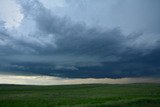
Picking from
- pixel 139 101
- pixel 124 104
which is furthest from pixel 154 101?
pixel 124 104

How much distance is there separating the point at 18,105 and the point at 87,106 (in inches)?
→ 522

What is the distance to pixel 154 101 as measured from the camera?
48312 millimetres

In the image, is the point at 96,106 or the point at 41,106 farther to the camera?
the point at 41,106

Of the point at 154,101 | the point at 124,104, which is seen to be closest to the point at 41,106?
the point at 124,104

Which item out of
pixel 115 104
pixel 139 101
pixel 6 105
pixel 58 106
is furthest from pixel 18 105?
pixel 139 101

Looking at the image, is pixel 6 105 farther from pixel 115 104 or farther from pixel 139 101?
pixel 139 101

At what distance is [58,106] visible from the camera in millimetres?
44625

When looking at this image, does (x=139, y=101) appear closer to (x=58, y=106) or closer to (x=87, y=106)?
(x=87, y=106)

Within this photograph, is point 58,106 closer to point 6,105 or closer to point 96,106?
point 96,106

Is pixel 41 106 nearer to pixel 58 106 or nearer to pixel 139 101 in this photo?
pixel 58 106

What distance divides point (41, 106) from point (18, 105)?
4.65m

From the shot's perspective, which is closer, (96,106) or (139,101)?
(96,106)

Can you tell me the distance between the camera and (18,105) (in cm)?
4875

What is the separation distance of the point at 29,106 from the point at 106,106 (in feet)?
43.2
